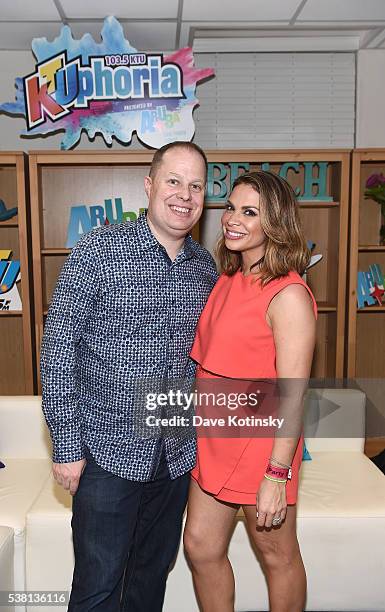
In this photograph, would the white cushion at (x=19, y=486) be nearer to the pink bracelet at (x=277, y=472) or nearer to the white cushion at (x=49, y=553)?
the white cushion at (x=49, y=553)

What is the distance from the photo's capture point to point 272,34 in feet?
12.9

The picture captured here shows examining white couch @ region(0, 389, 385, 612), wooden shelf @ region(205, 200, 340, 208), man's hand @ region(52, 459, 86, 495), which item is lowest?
white couch @ region(0, 389, 385, 612)

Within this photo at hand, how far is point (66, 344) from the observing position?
1653mm

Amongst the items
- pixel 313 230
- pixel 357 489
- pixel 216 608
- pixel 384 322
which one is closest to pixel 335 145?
pixel 313 230

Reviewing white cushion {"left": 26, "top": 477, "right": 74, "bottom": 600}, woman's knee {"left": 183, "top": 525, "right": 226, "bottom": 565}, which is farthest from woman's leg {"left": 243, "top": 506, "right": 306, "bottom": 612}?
white cushion {"left": 26, "top": 477, "right": 74, "bottom": 600}

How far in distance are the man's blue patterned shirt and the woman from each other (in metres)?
0.15

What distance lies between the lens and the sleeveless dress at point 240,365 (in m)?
1.70

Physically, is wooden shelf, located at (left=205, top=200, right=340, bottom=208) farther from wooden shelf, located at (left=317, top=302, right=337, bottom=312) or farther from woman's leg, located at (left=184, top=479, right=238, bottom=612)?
woman's leg, located at (left=184, top=479, right=238, bottom=612)

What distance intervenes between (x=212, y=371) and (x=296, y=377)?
25 cm

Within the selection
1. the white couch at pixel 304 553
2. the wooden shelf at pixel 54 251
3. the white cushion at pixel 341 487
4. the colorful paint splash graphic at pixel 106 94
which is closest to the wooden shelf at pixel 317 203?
the colorful paint splash graphic at pixel 106 94

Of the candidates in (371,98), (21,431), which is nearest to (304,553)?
(21,431)

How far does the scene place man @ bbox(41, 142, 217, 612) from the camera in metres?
1.66

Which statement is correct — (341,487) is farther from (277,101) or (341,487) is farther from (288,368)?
(277,101)

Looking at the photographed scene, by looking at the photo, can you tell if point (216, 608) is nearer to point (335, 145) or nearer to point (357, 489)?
point (357, 489)
